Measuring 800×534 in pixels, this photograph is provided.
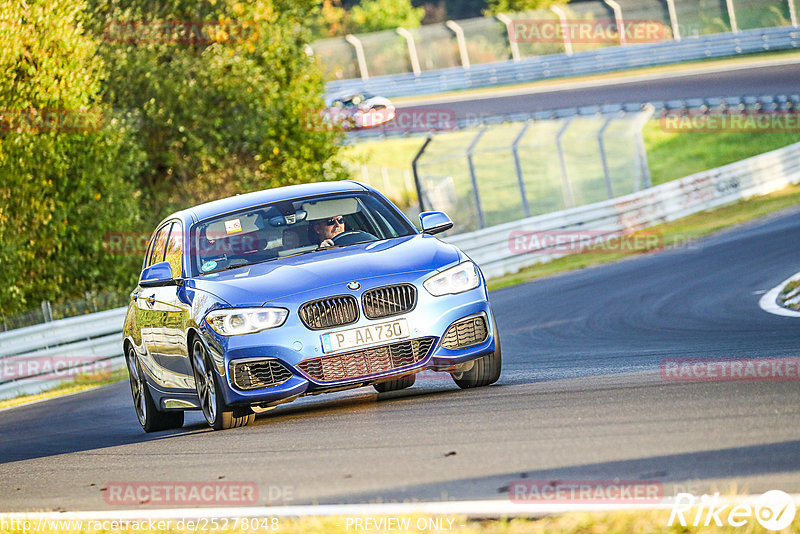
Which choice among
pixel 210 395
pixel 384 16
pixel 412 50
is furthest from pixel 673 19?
pixel 210 395

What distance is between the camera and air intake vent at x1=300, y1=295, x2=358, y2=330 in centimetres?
750

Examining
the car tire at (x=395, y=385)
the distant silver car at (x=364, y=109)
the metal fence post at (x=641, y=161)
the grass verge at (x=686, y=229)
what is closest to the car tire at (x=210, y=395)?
the car tire at (x=395, y=385)

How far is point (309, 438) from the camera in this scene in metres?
7.02

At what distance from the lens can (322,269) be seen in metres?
7.79

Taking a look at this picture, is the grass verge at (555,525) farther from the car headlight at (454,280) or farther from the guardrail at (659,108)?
the guardrail at (659,108)

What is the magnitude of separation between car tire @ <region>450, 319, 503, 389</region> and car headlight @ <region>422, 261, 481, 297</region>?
411 mm

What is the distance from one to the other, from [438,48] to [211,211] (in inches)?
1703

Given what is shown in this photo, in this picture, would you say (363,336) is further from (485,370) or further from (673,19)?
(673,19)

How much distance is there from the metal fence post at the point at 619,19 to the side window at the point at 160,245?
3963 cm
